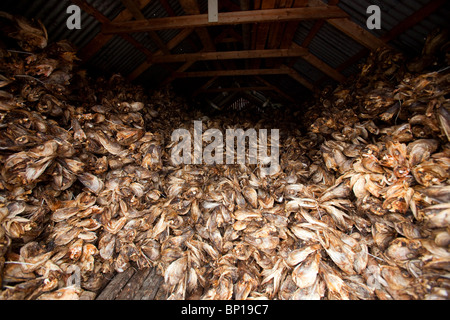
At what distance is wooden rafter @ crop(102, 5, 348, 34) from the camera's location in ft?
13.1

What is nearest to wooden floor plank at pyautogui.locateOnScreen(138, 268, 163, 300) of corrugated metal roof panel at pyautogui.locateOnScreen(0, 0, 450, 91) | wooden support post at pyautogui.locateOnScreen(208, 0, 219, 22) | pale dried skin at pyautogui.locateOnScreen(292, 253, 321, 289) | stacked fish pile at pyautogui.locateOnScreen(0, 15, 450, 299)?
stacked fish pile at pyautogui.locateOnScreen(0, 15, 450, 299)

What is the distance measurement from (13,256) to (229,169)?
361 cm

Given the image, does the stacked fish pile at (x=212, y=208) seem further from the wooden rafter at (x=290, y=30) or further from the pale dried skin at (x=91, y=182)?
the wooden rafter at (x=290, y=30)

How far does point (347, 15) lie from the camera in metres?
4.02

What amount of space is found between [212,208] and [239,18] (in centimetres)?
401

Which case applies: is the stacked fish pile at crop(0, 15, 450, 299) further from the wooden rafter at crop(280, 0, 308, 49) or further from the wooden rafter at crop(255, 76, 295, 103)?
the wooden rafter at crop(255, 76, 295, 103)

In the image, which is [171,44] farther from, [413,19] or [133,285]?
[133,285]

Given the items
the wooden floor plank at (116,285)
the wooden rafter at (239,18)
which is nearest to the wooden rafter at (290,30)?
the wooden rafter at (239,18)

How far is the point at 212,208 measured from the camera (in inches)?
132

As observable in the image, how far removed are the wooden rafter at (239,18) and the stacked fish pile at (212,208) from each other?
1543 mm

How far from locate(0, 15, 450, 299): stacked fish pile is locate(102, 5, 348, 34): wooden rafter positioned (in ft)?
5.06

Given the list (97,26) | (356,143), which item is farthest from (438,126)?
(97,26)

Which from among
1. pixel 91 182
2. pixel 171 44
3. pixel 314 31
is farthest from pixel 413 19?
pixel 91 182
